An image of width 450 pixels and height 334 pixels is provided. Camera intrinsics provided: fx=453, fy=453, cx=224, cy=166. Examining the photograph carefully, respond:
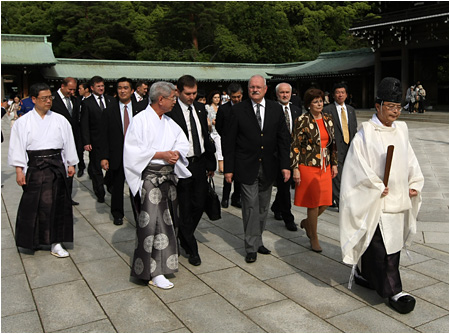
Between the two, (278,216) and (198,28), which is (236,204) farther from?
(198,28)

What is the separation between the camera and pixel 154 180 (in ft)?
13.1

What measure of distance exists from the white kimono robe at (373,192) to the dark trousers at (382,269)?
0.06 metres

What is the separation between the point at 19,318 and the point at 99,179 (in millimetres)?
4150

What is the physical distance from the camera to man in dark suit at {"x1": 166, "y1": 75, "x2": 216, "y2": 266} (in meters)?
4.57

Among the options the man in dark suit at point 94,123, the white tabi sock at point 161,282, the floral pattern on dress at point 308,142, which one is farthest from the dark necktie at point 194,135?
the man in dark suit at point 94,123

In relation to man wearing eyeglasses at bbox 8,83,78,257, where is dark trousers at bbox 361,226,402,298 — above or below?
below

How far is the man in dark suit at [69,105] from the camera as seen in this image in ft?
23.7

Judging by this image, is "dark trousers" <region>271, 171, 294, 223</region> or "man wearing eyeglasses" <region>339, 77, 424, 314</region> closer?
"man wearing eyeglasses" <region>339, 77, 424, 314</region>

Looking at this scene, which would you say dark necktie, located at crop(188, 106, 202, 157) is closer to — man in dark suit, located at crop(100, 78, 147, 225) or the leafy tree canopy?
man in dark suit, located at crop(100, 78, 147, 225)

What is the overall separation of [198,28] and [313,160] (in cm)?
4198

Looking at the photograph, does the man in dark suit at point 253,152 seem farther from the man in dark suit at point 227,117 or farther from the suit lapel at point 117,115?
the suit lapel at point 117,115

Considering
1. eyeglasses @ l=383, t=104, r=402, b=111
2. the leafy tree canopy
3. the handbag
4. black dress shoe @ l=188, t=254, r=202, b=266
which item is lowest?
black dress shoe @ l=188, t=254, r=202, b=266

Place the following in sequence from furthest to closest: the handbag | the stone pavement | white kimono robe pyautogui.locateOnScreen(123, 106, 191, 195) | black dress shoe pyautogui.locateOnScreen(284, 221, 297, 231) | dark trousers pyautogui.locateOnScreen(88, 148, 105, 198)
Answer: dark trousers pyautogui.locateOnScreen(88, 148, 105, 198) < black dress shoe pyautogui.locateOnScreen(284, 221, 297, 231) < the handbag < white kimono robe pyautogui.locateOnScreen(123, 106, 191, 195) < the stone pavement

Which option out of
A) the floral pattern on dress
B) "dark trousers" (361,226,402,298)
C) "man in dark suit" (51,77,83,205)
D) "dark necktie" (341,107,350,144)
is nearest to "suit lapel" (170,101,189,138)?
the floral pattern on dress
